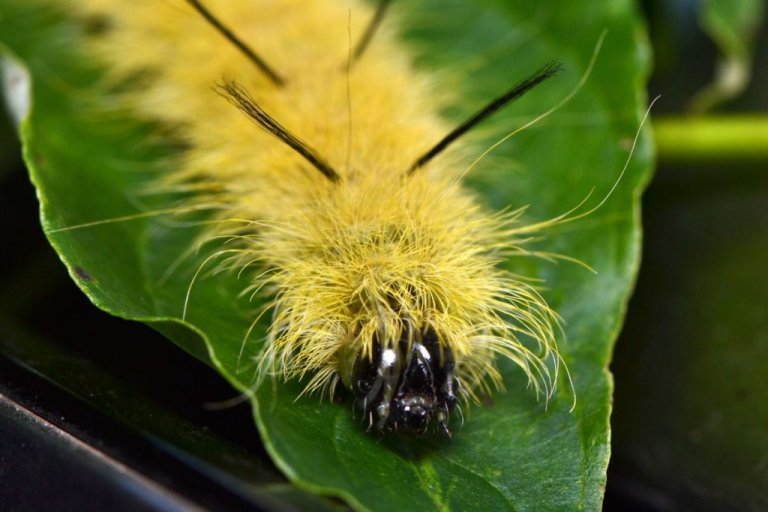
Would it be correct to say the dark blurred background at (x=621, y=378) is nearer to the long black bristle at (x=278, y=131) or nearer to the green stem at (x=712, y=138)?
the green stem at (x=712, y=138)

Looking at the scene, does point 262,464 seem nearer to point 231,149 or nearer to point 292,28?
point 231,149

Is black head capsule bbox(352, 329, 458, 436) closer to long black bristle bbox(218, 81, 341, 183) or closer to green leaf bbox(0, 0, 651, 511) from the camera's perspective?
green leaf bbox(0, 0, 651, 511)

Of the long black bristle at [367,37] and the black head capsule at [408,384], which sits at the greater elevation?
the long black bristle at [367,37]

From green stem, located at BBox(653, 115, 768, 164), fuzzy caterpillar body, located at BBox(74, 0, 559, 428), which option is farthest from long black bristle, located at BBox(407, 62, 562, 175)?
green stem, located at BBox(653, 115, 768, 164)

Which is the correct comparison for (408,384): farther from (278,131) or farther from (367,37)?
(367,37)

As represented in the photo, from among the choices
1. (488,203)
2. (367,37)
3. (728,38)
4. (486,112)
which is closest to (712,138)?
(728,38)

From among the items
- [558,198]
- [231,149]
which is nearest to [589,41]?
[558,198]

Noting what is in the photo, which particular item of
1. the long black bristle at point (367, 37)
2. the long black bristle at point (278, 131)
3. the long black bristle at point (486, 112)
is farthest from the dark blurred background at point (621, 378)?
the long black bristle at point (367, 37)
